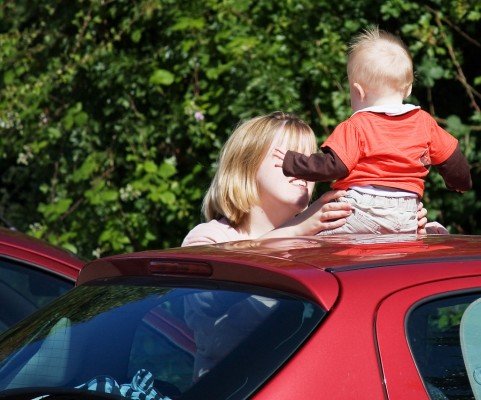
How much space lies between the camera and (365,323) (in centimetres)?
238

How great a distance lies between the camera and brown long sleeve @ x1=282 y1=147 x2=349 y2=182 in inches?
145

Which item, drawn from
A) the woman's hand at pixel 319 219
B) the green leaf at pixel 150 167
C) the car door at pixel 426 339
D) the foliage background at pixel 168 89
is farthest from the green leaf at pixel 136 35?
the car door at pixel 426 339

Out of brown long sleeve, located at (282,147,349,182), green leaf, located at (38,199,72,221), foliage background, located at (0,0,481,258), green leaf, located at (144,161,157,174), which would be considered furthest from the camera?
green leaf, located at (38,199,72,221)

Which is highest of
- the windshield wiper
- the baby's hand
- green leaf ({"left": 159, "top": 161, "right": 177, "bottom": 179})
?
green leaf ({"left": 159, "top": 161, "right": 177, "bottom": 179})

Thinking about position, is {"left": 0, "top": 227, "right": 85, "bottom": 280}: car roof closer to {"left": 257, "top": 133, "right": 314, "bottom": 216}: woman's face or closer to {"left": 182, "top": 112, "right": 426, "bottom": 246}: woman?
{"left": 182, "top": 112, "right": 426, "bottom": 246}: woman

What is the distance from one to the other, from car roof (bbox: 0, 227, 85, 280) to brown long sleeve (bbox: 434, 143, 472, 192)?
4.88 feet

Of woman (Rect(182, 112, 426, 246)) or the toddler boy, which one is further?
woman (Rect(182, 112, 426, 246))

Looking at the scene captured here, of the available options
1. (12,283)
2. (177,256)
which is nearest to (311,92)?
(12,283)

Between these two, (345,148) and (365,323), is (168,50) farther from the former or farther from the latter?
(365,323)

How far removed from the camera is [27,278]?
4426mm

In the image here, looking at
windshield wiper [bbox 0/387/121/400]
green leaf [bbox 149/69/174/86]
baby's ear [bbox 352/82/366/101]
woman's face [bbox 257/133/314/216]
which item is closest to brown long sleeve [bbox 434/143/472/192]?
baby's ear [bbox 352/82/366/101]

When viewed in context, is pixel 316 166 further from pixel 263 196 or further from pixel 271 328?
pixel 271 328

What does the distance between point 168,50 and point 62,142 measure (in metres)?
1.12

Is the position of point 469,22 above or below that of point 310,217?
above
